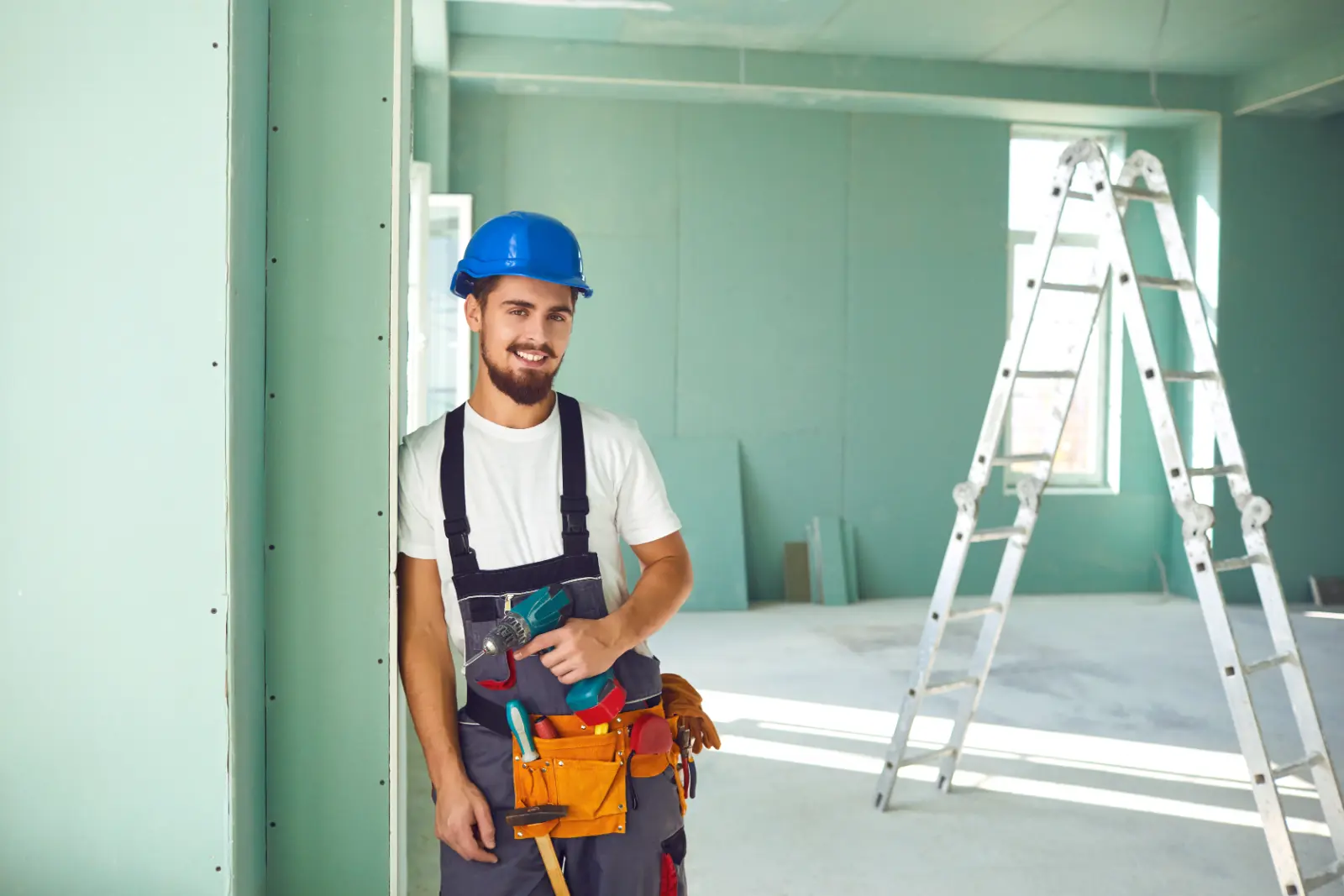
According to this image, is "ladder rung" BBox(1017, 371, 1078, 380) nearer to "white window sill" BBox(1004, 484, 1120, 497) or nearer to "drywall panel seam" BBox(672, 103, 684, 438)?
"drywall panel seam" BBox(672, 103, 684, 438)

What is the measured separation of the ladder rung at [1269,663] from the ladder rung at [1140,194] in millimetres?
1256

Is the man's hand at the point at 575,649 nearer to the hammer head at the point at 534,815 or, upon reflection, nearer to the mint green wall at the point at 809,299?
the hammer head at the point at 534,815

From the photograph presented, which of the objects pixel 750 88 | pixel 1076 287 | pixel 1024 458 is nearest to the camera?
pixel 1076 287

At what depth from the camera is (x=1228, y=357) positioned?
22.1 feet

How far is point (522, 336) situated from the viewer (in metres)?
1.49

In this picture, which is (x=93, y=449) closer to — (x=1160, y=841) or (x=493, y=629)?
(x=493, y=629)

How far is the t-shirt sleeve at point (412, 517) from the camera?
60.1 inches

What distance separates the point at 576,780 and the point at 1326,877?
6.79 feet

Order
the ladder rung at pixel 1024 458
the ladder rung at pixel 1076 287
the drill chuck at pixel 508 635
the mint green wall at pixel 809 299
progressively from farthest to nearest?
the mint green wall at pixel 809 299 → the ladder rung at pixel 1024 458 → the ladder rung at pixel 1076 287 → the drill chuck at pixel 508 635

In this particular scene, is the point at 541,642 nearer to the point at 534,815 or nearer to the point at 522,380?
the point at 534,815

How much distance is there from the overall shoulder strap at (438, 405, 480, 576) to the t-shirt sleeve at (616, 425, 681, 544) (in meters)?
0.24

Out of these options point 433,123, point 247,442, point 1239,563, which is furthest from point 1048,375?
point 433,123

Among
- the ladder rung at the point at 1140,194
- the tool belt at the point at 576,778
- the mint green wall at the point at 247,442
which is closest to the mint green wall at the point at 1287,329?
the ladder rung at the point at 1140,194

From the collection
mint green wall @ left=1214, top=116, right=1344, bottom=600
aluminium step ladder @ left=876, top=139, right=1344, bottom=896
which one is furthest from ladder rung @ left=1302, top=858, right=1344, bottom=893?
mint green wall @ left=1214, top=116, right=1344, bottom=600
